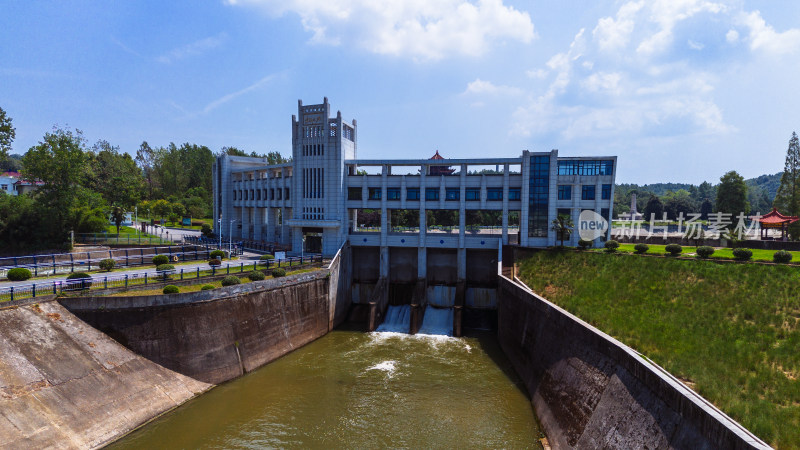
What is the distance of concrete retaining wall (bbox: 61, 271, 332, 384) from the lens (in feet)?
85.8

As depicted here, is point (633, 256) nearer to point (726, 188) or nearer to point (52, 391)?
point (52, 391)

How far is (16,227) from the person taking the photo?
47.5m

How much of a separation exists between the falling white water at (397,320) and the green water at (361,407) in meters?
6.82

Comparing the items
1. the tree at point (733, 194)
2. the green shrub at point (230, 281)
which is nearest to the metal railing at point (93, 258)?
the green shrub at point (230, 281)

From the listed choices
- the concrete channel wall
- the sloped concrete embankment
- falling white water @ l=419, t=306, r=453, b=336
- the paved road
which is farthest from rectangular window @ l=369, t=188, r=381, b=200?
the sloped concrete embankment

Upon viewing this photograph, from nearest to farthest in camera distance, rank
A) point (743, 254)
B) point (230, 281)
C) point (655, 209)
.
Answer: point (743, 254) < point (230, 281) < point (655, 209)

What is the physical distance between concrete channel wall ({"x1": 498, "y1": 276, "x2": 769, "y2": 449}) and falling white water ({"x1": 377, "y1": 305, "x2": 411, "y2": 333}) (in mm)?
14171

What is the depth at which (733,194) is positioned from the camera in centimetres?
7125

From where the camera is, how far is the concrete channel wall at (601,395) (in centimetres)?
1418

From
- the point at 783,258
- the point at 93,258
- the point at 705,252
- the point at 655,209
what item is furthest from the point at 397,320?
the point at 655,209

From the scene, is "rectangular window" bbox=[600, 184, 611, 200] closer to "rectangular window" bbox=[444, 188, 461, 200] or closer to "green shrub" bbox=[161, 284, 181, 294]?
"rectangular window" bbox=[444, 188, 461, 200]

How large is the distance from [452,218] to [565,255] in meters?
49.2

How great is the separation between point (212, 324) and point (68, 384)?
29.3ft

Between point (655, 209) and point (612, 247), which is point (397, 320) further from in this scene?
point (655, 209)
